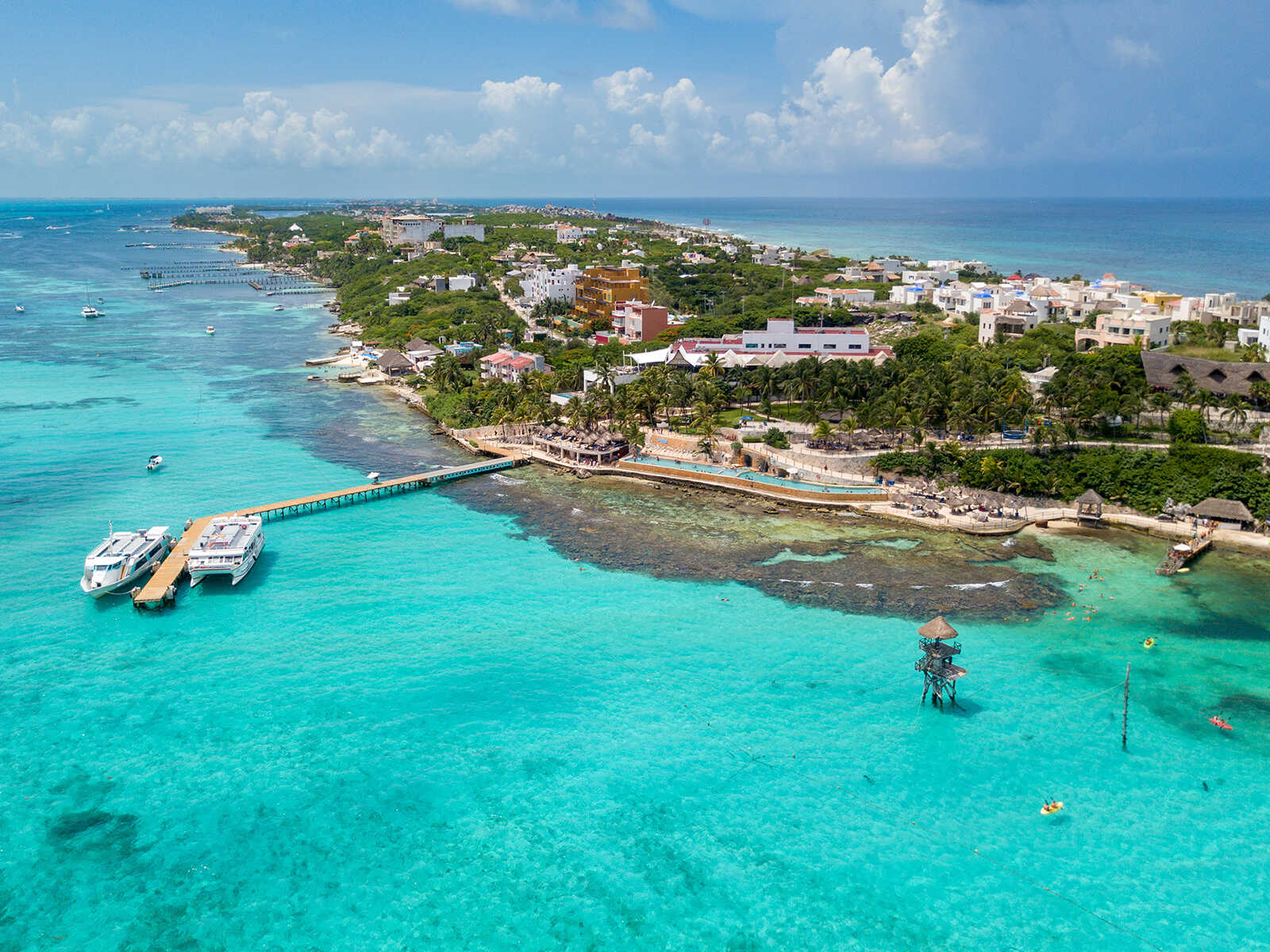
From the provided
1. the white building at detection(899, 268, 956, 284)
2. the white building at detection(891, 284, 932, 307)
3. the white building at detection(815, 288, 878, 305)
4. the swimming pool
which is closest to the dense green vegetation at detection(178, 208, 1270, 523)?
the swimming pool

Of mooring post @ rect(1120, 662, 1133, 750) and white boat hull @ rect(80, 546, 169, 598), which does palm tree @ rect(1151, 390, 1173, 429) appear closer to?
mooring post @ rect(1120, 662, 1133, 750)

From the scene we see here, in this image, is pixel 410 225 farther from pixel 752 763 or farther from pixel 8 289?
pixel 752 763

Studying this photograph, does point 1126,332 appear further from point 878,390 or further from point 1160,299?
point 878,390

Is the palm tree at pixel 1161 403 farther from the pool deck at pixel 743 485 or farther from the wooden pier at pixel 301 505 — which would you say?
the wooden pier at pixel 301 505

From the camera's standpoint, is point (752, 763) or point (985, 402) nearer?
point (752, 763)

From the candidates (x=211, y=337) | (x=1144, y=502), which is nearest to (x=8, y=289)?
(x=211, y=337)

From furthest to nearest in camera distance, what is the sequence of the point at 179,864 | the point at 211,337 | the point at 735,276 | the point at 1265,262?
the point at 1265,262
the point at 735,276
the point at 211,337
the point at 179,864

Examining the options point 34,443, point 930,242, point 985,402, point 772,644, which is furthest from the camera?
point 930,242

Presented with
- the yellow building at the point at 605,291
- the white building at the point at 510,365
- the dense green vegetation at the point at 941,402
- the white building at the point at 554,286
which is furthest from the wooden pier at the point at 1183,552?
the white building at the point at 554,286
